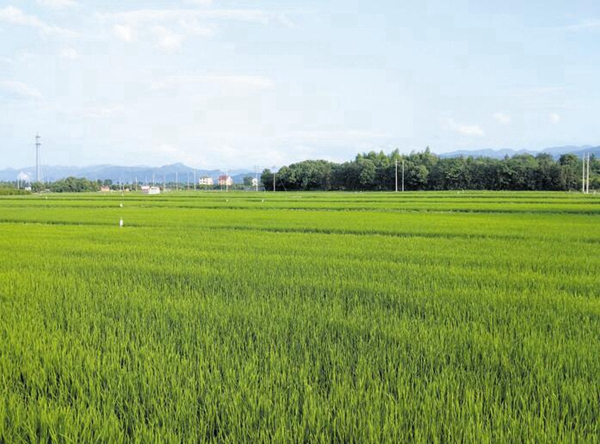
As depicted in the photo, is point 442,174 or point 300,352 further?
point 442,174

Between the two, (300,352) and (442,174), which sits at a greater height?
(442,174)

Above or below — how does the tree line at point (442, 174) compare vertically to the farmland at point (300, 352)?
above

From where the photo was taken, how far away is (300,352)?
3.36 metres

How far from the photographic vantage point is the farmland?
2352mm

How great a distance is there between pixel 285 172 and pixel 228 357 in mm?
90102

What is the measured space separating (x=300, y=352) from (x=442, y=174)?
261 feet

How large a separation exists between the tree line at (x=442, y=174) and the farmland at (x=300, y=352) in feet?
234

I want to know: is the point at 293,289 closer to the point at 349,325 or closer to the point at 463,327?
the point at 349,325

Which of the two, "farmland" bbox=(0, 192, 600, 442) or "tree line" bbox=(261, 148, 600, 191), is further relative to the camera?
"tree line" bbox=(261, 148, 600, 191)

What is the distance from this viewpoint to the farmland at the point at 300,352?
2.35 m

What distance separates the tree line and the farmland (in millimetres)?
71315

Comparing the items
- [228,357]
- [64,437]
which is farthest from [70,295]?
[64,437]

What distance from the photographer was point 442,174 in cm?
7894

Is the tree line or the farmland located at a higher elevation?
the tree line
